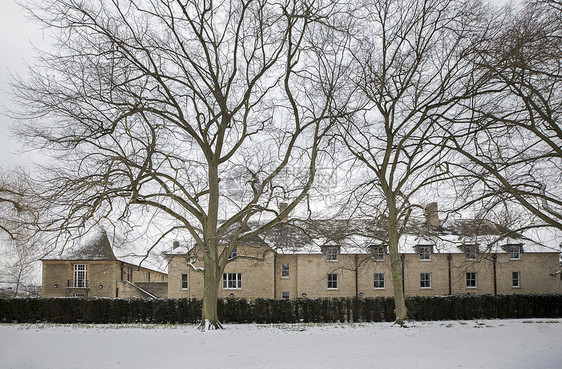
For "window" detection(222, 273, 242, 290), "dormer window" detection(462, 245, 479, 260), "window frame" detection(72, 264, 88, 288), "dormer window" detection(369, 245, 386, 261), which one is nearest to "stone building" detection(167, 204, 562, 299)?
"window" detection(222, 273, 242, 290)

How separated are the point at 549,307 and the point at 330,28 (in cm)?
2514

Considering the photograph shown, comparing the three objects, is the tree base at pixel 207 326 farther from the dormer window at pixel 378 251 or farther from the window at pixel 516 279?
the window at pixel 516 279

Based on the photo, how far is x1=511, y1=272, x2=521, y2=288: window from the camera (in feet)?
127

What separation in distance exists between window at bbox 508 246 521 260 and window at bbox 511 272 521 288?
1.31 meters

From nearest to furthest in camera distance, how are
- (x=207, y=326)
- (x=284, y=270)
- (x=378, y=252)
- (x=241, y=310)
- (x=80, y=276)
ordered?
(x=207, y=326)
(x=378, y=252)
(x=241, y=310)
(x=284, y=270)
(x=80, y=276)

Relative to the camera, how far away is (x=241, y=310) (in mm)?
26969

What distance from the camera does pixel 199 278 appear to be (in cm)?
3831

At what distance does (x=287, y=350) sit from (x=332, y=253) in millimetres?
23422

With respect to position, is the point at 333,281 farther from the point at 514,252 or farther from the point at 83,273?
the point at 83,273

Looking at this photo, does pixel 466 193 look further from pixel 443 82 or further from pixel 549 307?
pixel 549 307

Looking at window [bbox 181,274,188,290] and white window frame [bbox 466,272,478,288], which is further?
window [bbox 181,274,188,290]

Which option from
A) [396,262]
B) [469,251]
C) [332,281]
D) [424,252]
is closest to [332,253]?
[332,281]

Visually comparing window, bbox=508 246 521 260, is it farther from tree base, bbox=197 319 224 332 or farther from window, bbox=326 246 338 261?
tree base, bbox=197 319 224 332

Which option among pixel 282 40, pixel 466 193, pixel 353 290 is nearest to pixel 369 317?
pixel 353 290
